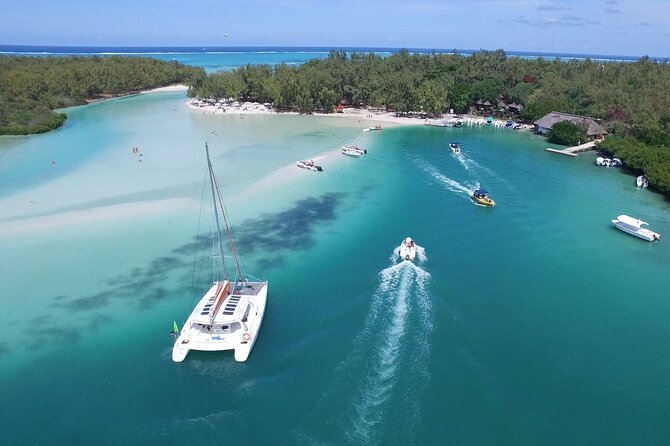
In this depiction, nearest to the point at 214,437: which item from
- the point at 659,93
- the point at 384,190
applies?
the point at 384,190

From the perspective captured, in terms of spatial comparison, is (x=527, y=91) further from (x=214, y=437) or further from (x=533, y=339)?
(x=214, y=437)

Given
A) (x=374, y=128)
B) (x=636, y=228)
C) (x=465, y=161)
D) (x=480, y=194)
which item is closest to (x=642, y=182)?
(x=636, y=228)

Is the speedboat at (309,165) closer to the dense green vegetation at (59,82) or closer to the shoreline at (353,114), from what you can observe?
the shoreline at (353,114)

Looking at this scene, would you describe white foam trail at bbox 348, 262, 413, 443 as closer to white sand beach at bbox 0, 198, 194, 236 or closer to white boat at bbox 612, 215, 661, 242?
white boat at bbox 612, 215, 661, 242

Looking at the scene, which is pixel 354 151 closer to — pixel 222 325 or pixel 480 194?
pixel 480 194

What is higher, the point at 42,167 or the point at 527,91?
the point at 527,91

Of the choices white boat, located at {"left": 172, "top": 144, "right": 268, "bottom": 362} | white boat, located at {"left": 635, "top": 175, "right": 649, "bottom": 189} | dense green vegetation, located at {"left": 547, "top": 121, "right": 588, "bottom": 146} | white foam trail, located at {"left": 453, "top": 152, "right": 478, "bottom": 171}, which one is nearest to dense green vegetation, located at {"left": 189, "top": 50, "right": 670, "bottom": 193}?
dense green vegetation, located at {"left": 547, "top": 121, "right": 588, "bottom": 146}

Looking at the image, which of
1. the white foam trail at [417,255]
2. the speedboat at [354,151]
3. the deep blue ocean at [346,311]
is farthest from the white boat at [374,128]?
the white foam trail at [417,255]
